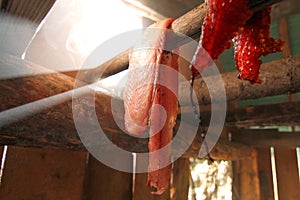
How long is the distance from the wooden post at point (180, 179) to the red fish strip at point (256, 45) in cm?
220

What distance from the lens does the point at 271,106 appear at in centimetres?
254

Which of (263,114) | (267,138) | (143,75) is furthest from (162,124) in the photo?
(267,138)

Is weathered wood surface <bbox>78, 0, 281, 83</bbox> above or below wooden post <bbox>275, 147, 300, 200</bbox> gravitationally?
above

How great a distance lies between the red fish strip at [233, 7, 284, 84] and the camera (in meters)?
0.81

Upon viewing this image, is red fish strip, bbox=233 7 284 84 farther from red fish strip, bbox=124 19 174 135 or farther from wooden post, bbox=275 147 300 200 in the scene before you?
wooden post, bbox=275 147 300 200

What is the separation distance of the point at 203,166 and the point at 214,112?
3.32 ft

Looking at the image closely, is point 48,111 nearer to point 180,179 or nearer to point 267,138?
point 180,179

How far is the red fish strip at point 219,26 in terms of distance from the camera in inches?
26.4

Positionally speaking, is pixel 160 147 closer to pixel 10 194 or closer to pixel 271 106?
pixel 10 194

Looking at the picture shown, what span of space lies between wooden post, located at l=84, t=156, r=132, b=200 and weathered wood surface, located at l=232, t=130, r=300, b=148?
223 centimetres

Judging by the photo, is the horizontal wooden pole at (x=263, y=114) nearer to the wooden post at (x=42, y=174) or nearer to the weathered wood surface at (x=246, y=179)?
the wooden post at (x=42, y=174)

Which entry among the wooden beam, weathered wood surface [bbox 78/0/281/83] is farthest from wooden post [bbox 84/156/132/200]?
the wooden beam

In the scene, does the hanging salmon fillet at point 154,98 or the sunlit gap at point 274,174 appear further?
the sunlit gap at point 274,174

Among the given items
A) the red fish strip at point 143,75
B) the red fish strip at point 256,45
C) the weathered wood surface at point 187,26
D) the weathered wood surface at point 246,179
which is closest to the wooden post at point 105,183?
the weathered wood surface at point 187,26
